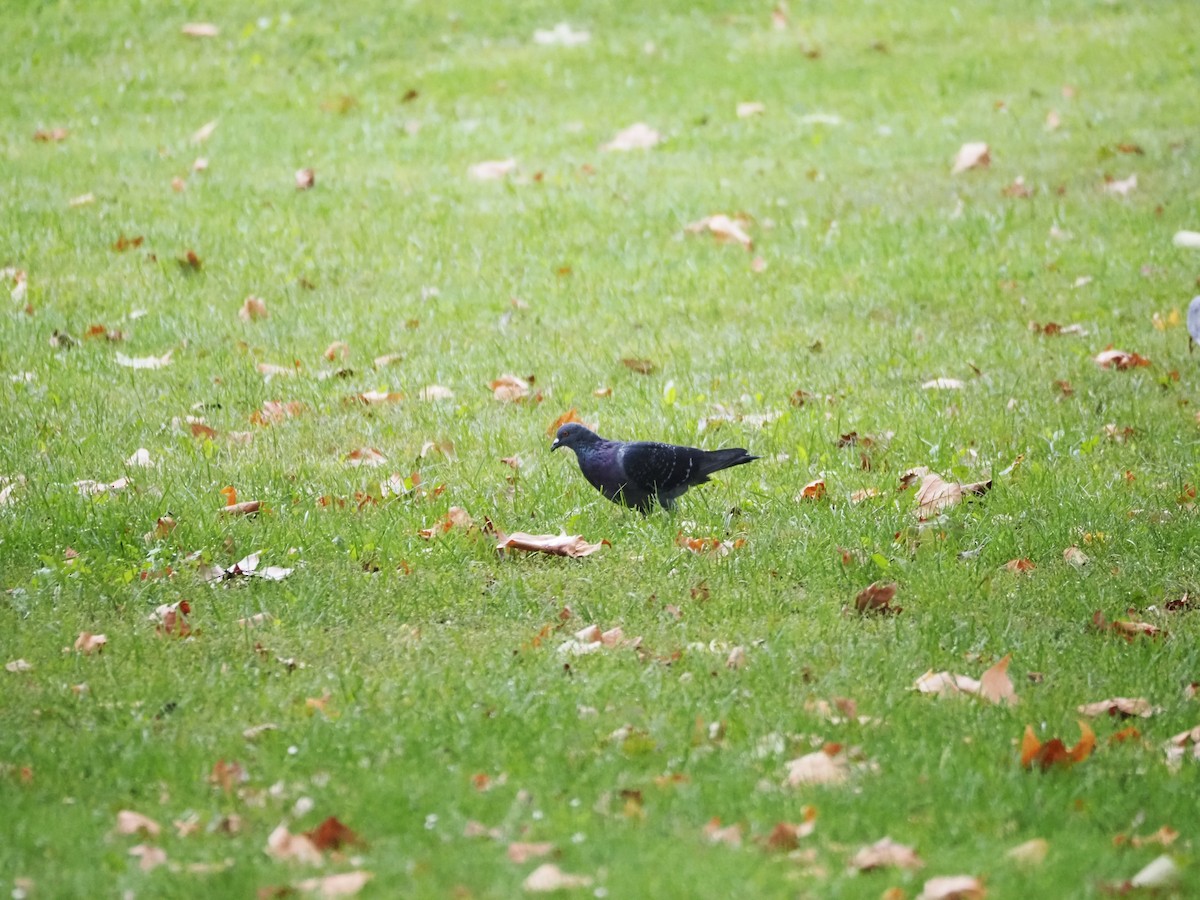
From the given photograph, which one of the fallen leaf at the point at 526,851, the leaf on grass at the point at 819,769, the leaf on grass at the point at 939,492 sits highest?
the fallen leaf at the point at 526,851

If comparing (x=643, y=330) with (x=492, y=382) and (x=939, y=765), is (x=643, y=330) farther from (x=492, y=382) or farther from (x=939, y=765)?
(x=939, y=765)

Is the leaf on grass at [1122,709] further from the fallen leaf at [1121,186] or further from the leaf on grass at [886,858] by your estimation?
the fallen leaf at [1121,186]

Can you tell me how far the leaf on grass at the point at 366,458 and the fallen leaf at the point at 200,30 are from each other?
9.36 m

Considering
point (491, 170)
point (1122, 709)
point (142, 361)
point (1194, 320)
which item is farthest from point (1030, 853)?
point (491, 170)

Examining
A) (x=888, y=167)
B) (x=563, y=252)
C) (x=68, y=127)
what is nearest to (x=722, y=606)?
(x=563, y=252)

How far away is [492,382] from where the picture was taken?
24.8 feet

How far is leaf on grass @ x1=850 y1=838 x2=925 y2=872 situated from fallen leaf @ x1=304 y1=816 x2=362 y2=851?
3.74 ft

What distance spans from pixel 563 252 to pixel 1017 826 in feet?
22.1

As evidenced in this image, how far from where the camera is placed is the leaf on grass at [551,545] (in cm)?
538

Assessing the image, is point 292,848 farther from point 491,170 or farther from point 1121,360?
point 491,170

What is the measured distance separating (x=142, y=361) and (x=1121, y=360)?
502 centimetres

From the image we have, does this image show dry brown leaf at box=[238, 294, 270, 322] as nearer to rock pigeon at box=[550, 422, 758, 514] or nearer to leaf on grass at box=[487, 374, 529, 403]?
leaf on grass at box=[487, 374, 529, 403]

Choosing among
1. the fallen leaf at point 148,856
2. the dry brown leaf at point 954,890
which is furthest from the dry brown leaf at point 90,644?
the dry brown leaf at point 954,890

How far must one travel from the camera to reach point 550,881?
10.7 feet
